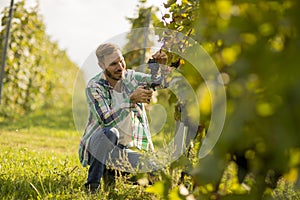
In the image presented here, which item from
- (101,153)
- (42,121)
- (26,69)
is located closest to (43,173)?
(101,153)

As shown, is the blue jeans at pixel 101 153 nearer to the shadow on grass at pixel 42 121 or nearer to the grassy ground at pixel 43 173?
the grassy ground at pixel 43 173

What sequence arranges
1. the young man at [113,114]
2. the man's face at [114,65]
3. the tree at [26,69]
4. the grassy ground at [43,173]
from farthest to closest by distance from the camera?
the tree at [26,69] → the man's face at [114,65] → the young man at [113,114] → the grassy ground at [43,173]

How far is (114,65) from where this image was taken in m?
3.59

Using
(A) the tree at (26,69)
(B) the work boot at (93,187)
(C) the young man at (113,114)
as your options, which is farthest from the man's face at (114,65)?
(A) the tree at (26,69)

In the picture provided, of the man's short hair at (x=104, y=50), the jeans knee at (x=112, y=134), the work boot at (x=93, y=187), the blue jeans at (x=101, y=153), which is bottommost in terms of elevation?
the work boot at (x=93, y=187)

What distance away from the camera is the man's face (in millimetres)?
3582

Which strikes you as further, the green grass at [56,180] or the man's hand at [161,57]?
the man's hand at [161,57]

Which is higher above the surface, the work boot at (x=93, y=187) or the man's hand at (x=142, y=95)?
the man's hand at (x=142, y=95)

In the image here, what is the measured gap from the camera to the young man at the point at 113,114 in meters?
3.31

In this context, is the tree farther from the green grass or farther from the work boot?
the work boot

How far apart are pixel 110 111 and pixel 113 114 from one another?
0.03 metres

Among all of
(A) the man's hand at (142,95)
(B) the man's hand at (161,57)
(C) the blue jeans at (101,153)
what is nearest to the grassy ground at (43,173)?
(C) the blue jeans at (101,153)

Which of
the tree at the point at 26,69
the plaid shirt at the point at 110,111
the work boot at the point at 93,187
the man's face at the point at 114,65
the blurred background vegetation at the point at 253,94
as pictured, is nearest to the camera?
the blurred background vegetation at the point at 253,94

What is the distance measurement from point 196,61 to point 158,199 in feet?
4.63
